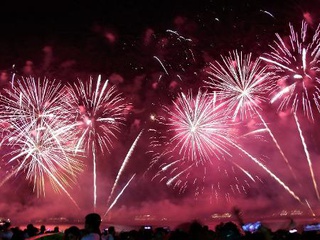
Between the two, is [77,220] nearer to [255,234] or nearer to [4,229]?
[4,229]

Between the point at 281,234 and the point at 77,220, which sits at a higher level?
the point at 77,220

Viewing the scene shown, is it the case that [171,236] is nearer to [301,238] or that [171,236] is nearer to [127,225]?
[301,238]

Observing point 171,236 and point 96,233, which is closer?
point 171,236

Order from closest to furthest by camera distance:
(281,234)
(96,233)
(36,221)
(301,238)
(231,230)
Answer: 1. (96,233)
2. (231,230)
3. (301,238)
4. (281,234)
5. (36,221)

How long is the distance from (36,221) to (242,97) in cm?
3890

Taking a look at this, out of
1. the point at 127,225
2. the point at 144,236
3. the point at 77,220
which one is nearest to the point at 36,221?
the point at 77,220

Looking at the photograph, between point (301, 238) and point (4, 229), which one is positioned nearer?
point (301, 238)

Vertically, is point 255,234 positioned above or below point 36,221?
below

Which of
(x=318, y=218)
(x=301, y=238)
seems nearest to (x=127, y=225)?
(x=318, y=218)

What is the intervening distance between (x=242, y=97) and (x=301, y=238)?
421 inches

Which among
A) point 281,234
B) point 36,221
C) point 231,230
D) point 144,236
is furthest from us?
point 36,221

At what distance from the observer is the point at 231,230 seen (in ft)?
26.2

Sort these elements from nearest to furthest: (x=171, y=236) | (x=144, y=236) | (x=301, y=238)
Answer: (x=171, y=236)
(x=301, y=238)
(x=144, y=236)

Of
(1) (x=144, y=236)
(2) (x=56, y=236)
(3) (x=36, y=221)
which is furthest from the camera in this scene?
(3) (x=36, y=221)
